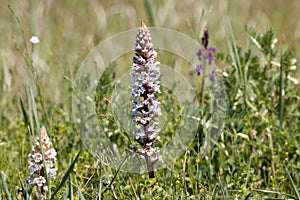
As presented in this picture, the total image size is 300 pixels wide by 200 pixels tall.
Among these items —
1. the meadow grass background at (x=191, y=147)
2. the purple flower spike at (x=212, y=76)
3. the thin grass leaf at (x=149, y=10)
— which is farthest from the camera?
the thin grass leaf at (x=149, y=10)

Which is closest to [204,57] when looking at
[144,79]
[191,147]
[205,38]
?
[205,38]

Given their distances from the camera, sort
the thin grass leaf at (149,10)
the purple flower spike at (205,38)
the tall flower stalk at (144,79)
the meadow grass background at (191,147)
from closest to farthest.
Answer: the tall flower stalk at (144,79)
the meadow grass background at (191,147)
the purple flower spike at (205,38)
the thin grass leaf at (149,10)

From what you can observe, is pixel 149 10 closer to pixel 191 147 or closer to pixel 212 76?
pixel 212 76

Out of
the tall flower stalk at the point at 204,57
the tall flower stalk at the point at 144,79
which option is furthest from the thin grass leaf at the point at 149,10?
the tall flower stalk at the point at 144,79

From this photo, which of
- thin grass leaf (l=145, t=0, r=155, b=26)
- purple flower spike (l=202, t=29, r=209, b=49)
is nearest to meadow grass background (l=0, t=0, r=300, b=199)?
thin grass leaf (l=145, t=0, r=155, b=26)

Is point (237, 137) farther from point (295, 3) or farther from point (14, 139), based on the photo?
point (295, 3)

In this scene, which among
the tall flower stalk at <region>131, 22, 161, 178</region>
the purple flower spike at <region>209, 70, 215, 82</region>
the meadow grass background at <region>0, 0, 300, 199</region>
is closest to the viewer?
the tall flower stalk at <region>131, 22, 161, 178</region>

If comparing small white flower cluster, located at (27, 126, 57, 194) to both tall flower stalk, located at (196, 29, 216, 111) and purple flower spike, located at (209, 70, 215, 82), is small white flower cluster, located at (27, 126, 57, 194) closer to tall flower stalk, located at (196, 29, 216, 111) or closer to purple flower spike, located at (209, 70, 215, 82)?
tall flower stalk, located at (196, 29, 216, 111)

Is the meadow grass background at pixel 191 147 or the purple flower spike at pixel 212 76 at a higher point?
the purple flower spike at pixel 212 76

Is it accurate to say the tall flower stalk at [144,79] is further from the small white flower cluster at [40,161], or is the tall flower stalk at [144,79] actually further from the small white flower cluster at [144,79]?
the small white flower cluster at [40,161]

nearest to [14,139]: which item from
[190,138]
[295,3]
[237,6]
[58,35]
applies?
[190,138]

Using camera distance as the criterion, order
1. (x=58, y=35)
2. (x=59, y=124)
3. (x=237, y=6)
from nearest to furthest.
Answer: (x=59, y=124)
(x=58, y=35)
(x=237, y=6)
